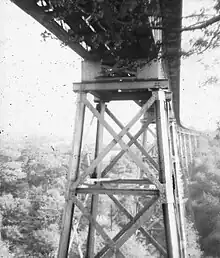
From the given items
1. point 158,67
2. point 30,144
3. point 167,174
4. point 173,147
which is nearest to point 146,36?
point 158,67

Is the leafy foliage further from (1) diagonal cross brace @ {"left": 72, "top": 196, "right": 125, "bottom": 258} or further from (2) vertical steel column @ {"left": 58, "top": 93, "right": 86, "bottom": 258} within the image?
(2) vertical steel column @ {"left": 58, "top": 93, "right": 86, "bottom": 258}

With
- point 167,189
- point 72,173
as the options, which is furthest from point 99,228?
point 167,189

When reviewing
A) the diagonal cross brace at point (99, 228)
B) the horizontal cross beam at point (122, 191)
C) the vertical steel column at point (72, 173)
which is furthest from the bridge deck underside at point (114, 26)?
the diagonal cross brace at point (99, 228)

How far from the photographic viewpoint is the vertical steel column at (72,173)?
2.89m

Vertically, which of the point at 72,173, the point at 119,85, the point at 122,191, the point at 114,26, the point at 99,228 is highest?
the point at 114,26

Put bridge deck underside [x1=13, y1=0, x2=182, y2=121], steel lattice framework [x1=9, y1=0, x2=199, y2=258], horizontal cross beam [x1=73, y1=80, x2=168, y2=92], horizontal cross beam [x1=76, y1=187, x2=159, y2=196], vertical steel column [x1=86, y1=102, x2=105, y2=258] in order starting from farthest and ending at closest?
vertical steel column [x1=86, y1=102, x2=105, y2=258]
horizontal cross beam [x1=73, y1=80, x2=168, y2=92]
horizontal cross beam [x1=76, y1=187, x2=159, y2=196]
steel lattice framework [x1=9, y1=0, x2=199, y2=258]
bridge deck underside [x1=13, y1=0, x2=182, y2=121]

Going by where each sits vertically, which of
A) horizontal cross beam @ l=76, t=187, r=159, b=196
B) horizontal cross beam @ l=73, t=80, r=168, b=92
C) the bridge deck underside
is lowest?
horizontal cross beam @ l=76, t=187, r=159, b=196

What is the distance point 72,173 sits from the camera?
310 cm

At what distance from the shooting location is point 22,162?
1998 centimetres

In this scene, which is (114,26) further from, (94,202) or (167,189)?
(94,202)

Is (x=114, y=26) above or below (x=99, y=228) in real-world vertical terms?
above

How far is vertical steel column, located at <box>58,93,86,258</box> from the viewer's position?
9.48ft

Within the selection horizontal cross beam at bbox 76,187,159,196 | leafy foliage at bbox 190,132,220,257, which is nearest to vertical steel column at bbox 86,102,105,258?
horizontal cross beam at bbox 76,187,159,196

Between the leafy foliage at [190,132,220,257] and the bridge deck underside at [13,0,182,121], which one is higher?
the bridge deck underside at [13,0,182,121]
